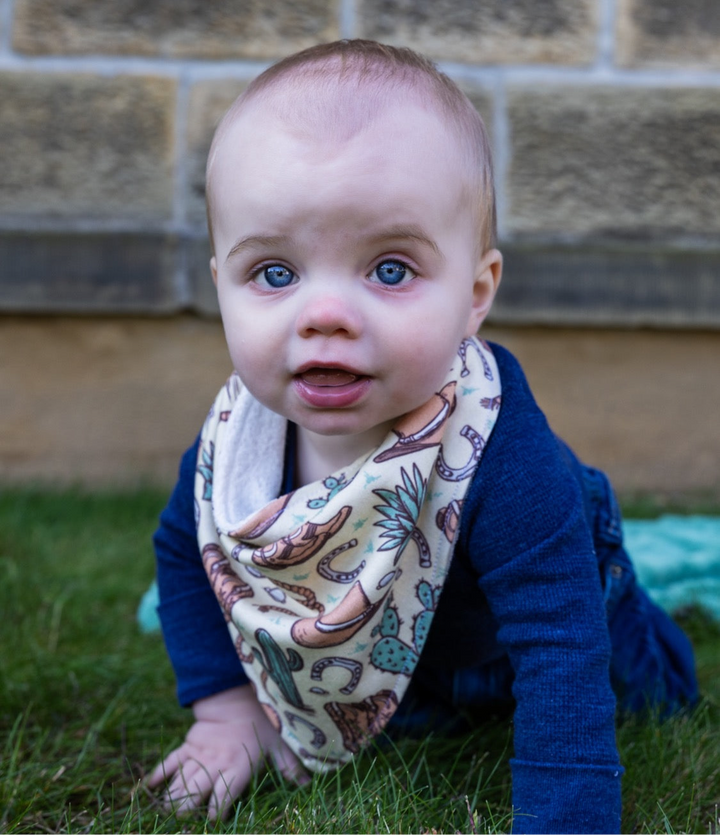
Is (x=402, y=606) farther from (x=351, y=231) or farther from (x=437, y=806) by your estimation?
(x=351, y=231)

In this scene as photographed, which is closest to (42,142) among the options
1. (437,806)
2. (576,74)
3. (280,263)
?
(576,74)

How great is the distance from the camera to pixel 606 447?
3.05 m

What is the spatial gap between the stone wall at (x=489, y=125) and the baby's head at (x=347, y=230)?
1762mm

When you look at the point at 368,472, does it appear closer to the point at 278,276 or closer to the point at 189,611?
the point at 278,276

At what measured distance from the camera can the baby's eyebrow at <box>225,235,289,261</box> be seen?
1.05 metres

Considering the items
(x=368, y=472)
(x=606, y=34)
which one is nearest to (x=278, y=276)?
(x=368, y=472)

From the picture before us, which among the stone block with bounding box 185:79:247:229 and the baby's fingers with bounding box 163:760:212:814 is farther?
the stone block with bounding box 185:79:247:229

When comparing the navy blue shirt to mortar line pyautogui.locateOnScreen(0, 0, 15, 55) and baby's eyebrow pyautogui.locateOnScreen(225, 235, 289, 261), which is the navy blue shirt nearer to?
baby's eyebrow pyautogui.locateOnScreen(225, 235, 289, 261)

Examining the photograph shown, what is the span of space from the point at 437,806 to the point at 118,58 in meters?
2.50

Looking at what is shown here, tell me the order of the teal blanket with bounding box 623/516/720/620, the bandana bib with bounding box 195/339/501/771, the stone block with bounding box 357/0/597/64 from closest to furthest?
the bandana bib with bounding box 195/339/501/771
the teal blanket with bounding box 623/516/720/620
the stone block with bounding box 357/0/597/64


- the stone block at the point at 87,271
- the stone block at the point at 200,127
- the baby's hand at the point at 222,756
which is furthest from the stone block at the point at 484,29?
the baby's hand at the point at 222,756

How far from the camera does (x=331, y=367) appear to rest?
106 centimetres

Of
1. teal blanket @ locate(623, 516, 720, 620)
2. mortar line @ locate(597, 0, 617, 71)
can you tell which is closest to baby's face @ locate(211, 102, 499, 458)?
teal blanket @ locate(623, 516, 720, 620)

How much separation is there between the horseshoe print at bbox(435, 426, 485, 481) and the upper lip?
0.63 feet
